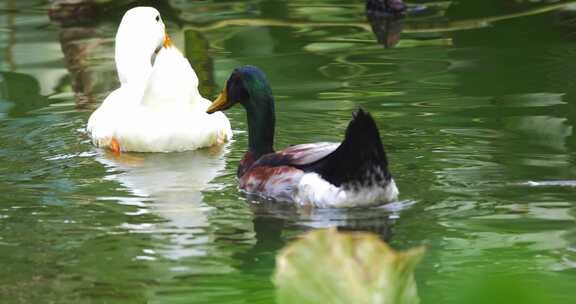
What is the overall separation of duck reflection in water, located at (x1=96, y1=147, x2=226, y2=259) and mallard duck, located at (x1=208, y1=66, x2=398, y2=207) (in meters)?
0.39

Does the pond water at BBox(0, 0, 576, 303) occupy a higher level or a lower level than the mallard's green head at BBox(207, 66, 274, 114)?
lower

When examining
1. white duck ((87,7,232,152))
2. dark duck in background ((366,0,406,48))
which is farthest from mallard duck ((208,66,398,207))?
dark duck in background ((366,0,406,48))

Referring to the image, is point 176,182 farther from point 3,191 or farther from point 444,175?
point 444,175

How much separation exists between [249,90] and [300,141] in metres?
0.83

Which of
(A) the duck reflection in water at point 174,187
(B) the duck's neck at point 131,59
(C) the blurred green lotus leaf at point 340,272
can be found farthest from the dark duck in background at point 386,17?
(C) the blurred green lotus leaf at point 340,272

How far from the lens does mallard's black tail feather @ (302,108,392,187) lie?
18.9 ft

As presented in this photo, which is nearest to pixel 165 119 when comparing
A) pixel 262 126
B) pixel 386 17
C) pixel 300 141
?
pixel 300 141

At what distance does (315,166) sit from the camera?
249 inches

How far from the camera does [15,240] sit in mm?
5867

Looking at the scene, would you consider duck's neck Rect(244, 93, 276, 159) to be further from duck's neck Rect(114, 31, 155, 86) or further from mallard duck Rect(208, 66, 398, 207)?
duck's neck Rect(114, 31, 155, 86)

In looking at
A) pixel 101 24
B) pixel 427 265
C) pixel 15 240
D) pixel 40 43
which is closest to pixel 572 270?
pixel 427 265

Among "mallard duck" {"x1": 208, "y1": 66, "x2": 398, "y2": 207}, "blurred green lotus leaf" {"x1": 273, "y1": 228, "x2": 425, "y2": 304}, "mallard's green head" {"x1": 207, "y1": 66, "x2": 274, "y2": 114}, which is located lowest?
"mallard duck" {"x1": 208, "y1": 66, "x2": 398, "y2": 207}

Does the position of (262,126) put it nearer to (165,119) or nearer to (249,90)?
(249,90)

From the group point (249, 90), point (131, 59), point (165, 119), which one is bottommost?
point (165, 119)
